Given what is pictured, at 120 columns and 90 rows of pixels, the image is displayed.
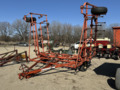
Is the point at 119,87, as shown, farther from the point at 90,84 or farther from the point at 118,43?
the point at 118,43

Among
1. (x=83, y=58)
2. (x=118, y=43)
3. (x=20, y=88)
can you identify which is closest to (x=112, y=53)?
(x=118, y=43)

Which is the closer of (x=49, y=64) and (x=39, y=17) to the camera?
(x=49, y=64)

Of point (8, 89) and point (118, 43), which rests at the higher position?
point (118, 43)

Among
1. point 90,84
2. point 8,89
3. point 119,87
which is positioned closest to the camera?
point 119,87

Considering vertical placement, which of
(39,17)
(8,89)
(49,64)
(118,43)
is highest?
(39,17)

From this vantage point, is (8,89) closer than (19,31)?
Yes

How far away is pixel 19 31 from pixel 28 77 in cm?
5939

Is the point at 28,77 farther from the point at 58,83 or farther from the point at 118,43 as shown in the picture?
the point at 118,43

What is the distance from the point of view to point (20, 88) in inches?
168

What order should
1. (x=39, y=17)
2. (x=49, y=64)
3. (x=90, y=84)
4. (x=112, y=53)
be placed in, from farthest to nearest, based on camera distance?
(x=112, y=53) → (x=39, y=17) → (x=49, y=64) → (x=90, y=84)

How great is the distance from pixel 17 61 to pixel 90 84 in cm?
582

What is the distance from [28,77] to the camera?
17.0 ft

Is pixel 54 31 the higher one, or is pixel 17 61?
pixel 54 31

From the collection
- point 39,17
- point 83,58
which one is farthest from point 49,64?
point 39,17
